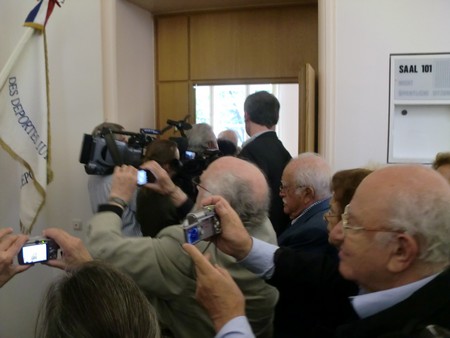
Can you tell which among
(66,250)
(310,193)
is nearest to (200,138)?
(310,193)

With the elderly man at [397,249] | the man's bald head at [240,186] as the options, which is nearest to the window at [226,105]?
the man's bald head at [240,186]

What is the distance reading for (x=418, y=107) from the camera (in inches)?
108

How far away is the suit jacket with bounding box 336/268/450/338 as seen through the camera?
2.51ft

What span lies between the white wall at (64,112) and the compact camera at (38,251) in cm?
171

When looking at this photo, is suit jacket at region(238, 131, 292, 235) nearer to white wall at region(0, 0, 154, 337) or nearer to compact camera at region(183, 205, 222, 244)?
white wall at region(0, 0, 154, 337)

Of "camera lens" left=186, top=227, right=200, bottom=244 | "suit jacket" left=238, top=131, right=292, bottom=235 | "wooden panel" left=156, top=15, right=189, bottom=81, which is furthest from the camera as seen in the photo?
"wooden panel" left=156, top=15, right=189, bottom=81

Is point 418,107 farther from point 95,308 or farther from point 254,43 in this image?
point 95,308

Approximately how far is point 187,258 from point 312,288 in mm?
408

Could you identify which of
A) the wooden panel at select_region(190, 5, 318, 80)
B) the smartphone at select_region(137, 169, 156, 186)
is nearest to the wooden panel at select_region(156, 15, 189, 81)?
the wooden panel at select_region(190, 5, 318, 80)

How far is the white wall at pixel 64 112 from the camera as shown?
9.36 ft

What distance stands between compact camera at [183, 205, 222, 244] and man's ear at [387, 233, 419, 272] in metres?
0.48

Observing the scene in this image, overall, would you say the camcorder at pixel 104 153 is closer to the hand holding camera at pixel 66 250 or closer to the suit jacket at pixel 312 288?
the hand holding camera at pixel 66 250

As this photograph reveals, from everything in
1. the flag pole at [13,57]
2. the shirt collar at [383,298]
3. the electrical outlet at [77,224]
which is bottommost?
the electrical outlet at [77,224]

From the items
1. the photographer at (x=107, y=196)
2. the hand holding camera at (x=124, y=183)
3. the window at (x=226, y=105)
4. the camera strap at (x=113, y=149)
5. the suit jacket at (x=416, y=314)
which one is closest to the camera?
the suit jacket at (x=416, y=314)
